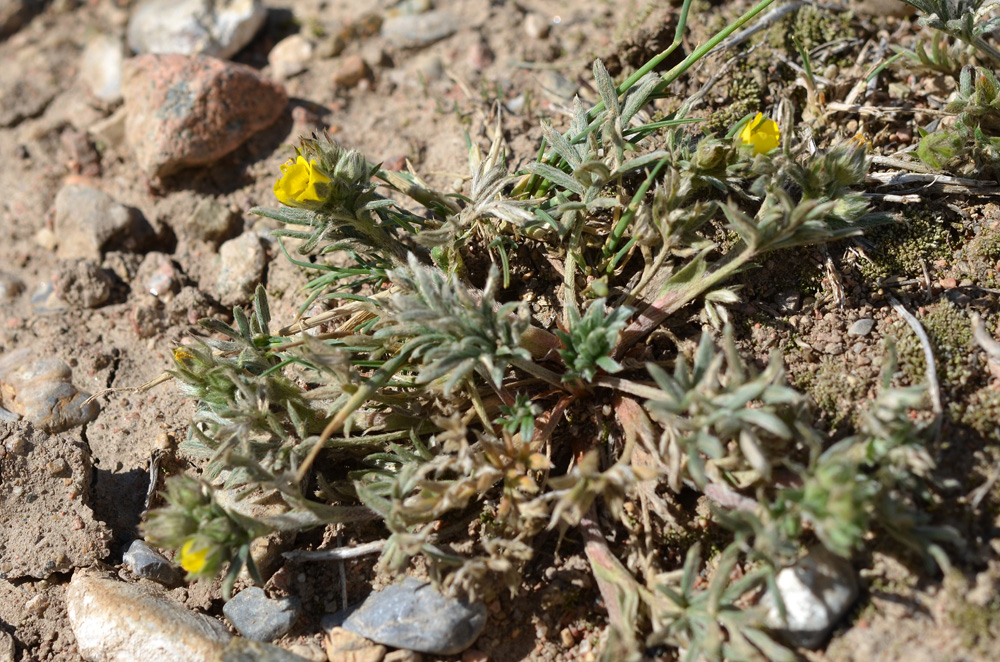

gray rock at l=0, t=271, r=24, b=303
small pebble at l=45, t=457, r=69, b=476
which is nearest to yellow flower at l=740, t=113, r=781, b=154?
small pebble at l=45, t=457, r=69, b=476

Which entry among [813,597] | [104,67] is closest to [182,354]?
[813,597]

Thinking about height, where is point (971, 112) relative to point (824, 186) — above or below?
below

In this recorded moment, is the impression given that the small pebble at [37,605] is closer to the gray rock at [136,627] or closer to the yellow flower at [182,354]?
the gray rock at [136,627]

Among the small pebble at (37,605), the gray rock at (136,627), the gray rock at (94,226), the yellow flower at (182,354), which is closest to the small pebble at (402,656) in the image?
the gray rock at (136,627)

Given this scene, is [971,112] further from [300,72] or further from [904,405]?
[300,72]

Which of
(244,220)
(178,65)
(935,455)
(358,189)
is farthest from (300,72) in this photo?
(935,455)
